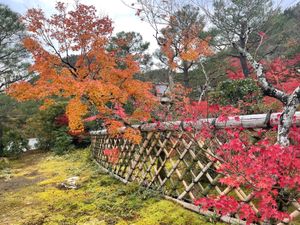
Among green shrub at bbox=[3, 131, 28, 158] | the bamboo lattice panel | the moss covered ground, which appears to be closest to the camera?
the bamboo lattice panel

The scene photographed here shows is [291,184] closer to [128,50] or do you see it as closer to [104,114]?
[104,114]

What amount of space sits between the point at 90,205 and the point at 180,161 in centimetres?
197

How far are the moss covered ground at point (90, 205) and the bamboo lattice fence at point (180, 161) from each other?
0.86 ft

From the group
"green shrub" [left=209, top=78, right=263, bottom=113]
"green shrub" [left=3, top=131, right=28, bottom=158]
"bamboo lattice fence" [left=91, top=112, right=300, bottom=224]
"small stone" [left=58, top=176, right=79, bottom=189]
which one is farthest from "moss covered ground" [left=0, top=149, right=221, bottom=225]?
"green shrub" [left=3, top=131, right=28, bottom=158]

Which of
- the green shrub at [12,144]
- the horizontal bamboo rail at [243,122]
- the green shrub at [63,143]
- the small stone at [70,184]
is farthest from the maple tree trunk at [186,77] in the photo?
the horizontal bamboo rail at [243,122]

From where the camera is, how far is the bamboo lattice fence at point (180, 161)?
11.5ft

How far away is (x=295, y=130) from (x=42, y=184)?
22.1 feet

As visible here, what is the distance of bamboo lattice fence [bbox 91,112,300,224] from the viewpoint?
11.5 ft

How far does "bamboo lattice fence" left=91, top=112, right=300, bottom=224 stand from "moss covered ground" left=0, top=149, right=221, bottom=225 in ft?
0.86

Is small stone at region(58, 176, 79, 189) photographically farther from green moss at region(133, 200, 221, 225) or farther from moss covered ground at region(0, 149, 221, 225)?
green moss at region(133, 200, 221, 225)

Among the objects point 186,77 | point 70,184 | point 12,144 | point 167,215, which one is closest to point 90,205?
point 167,215

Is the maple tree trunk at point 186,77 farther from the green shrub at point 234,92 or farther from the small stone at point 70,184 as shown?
the small stone at point 70,184

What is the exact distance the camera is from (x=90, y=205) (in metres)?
5.25

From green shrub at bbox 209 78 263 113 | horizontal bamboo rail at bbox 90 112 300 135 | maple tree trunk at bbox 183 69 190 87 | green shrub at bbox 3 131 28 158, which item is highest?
maple tree trunk at bbox 183 69 190 87
